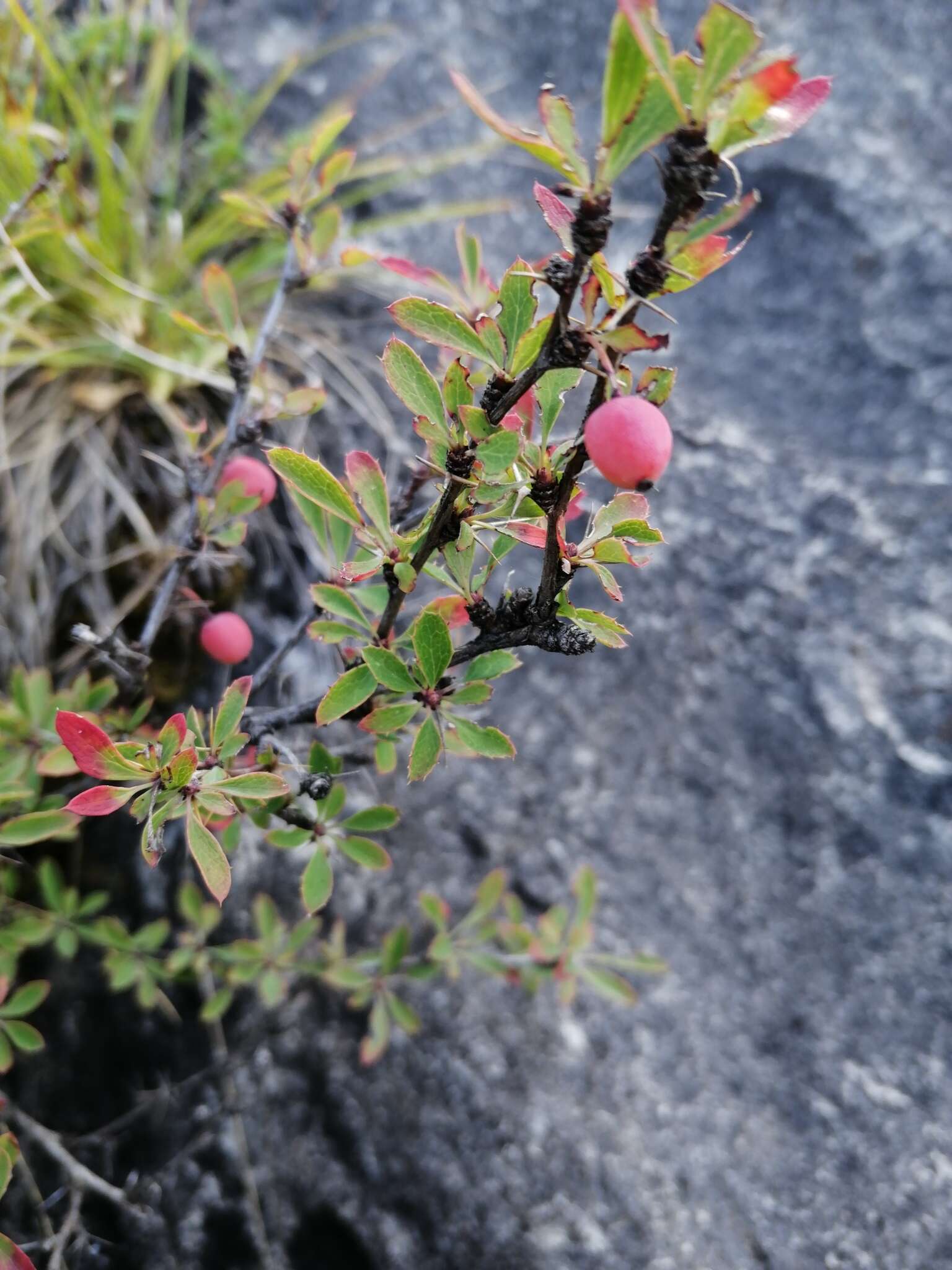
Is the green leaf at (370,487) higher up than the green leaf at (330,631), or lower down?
higher up

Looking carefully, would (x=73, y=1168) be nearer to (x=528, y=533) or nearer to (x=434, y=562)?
(x=434, y=562)

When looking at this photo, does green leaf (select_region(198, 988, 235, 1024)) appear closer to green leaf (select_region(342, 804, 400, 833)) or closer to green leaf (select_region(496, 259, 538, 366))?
green leaf (select_region(342, 804, 400, 833))

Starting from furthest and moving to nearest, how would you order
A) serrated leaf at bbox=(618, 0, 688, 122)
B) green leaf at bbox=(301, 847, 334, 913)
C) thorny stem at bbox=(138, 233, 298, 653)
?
thorny stem at bbox=(138, 233, 298, 653), green leaf at bbox=(301, 847, 334, 913), serrated leaf at bbox=(618, 0, 688, 122)

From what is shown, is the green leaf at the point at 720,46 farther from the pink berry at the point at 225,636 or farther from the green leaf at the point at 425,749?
the pink berry at the point at 225,636

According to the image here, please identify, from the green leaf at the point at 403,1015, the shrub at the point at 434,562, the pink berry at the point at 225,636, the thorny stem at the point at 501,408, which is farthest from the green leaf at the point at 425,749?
the green leaf at the point at 403,1015

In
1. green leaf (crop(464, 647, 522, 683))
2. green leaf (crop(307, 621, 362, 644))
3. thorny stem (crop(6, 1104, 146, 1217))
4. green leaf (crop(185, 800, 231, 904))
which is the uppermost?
green leaf (crop(307, 621, 362, 644))

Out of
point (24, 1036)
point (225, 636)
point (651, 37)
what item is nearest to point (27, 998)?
point (24, 1036)

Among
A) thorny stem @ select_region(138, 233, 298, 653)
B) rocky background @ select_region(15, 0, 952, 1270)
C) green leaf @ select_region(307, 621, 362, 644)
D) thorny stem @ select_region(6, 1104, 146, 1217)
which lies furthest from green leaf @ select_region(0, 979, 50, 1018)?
green leaf @ select_region(307, 621, 362, 644)
